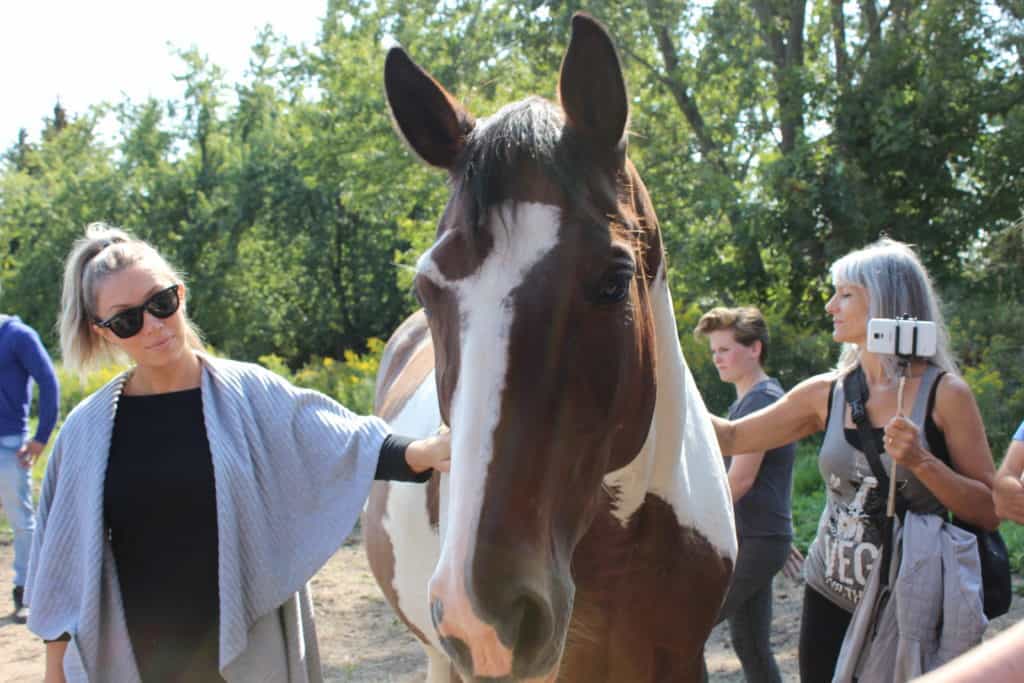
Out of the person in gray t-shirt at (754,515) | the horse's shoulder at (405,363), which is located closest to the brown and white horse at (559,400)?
the person in gray t-shirt at (754,515)

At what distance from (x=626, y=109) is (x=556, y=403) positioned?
2.27ft

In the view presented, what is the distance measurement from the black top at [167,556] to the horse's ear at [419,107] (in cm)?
110

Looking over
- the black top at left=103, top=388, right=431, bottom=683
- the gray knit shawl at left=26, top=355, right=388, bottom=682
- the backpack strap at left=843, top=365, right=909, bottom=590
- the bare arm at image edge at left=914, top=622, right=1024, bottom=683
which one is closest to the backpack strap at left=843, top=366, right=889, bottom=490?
the backpack strap at left=843, top=365, right=909, bottom=590

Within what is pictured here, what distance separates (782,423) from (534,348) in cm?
194

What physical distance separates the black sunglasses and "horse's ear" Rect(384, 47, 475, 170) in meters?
0.90

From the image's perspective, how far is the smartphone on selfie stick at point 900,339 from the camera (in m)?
2.69

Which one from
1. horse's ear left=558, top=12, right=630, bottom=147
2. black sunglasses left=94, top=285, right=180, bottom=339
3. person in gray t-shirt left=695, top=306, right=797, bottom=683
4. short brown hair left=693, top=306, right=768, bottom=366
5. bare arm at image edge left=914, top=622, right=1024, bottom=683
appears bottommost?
person in gray t-shirt left=695, top=306, right=797, bottom=683

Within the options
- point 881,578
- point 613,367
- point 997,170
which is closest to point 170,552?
point 613,367

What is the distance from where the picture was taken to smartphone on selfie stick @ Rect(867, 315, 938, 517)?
8.83ft

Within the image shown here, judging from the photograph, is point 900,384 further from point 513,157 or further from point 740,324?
point 513,157

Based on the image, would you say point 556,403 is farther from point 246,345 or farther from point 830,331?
point 246,345

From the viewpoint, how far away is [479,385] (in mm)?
1683

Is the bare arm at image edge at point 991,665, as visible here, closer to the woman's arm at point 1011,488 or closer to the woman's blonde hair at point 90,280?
the woman's arm at point 1011,488

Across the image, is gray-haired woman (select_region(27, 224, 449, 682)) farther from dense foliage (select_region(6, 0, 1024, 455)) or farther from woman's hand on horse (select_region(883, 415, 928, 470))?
dense foliage (select_region(6, 0, 1024, 455))
